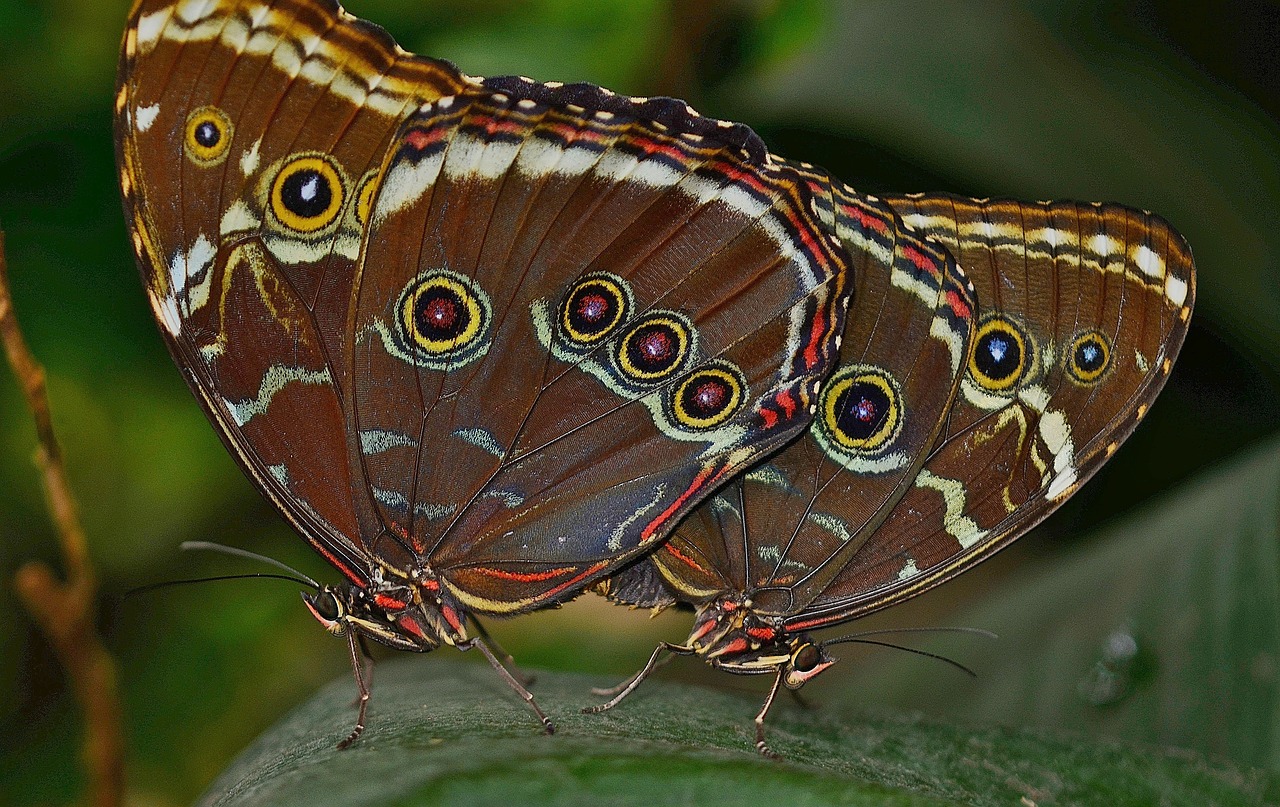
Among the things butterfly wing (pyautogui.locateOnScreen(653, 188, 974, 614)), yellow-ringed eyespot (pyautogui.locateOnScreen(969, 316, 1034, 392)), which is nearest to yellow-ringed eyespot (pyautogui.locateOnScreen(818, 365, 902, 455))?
butterfly wing (pyautogui.locateOnScreen(653, 188, 974, 614))

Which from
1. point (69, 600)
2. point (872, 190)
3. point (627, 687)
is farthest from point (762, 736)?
point (872, 190)

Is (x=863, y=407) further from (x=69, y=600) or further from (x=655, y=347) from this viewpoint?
(x=69, y=600)

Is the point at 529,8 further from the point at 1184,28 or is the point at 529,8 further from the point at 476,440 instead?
the point at 1184,28

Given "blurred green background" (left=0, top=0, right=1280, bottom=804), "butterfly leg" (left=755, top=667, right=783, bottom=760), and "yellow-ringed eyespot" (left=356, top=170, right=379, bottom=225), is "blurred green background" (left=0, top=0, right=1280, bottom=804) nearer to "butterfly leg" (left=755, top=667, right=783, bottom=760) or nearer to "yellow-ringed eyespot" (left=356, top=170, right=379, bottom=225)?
"butterfly leg" (left=755, top=667, right=783, bottom=760)

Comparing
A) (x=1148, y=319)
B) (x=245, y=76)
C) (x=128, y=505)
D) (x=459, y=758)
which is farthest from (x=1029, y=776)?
(x=128, y=505)

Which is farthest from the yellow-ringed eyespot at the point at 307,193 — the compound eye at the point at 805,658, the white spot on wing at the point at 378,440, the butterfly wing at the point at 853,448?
the compound eye at the point at 805,658

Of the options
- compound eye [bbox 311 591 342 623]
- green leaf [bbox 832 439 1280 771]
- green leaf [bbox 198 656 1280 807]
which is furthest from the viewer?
green leaf [bbox 832 439 1280 771]

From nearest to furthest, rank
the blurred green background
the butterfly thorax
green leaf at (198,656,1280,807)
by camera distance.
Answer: green leaf at (198,656,1280,807) → the butterfly thorax → the blurred green background

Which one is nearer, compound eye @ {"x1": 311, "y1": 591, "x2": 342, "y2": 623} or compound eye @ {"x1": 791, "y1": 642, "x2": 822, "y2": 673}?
compound eye @ {"x1": 311, "y1": 591, "x2": 342, "y2": 623}
